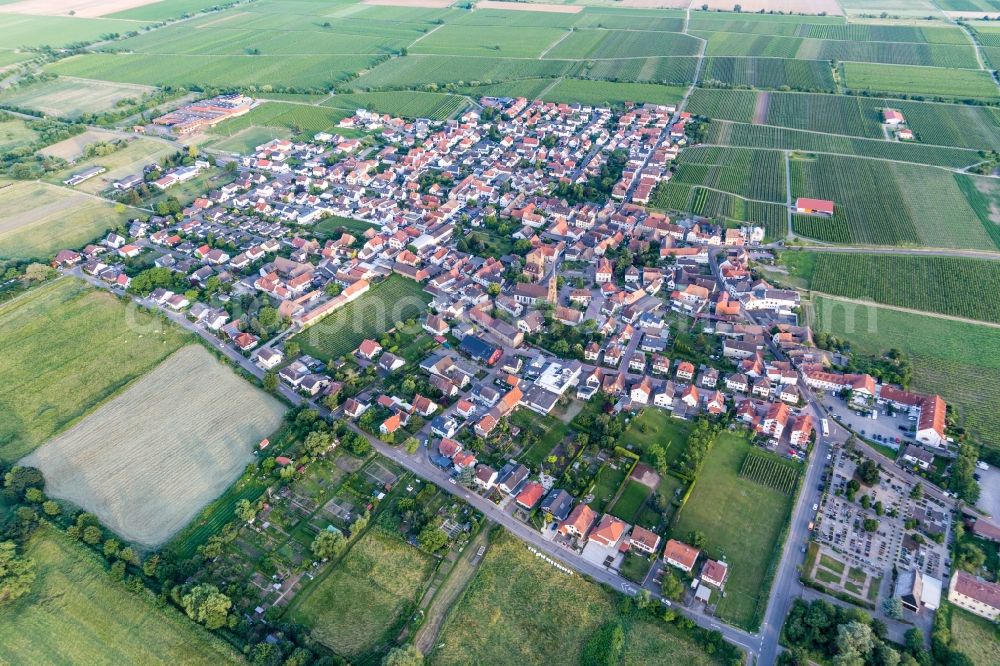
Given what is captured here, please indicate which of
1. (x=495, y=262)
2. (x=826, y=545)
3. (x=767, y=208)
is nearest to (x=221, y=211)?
(x=495, y=262)

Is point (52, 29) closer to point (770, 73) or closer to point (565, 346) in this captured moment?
point (770, 73)

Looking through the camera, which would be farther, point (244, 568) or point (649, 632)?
point (244, 568)

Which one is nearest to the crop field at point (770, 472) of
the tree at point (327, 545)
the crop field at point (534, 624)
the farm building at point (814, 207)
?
the crop field at point (534, 624)

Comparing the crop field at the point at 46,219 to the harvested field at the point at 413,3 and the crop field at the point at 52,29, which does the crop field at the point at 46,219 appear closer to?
the crop field at the point at 52,29

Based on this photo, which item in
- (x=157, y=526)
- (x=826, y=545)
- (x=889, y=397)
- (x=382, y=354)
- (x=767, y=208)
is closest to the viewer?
(x=826, y=545)

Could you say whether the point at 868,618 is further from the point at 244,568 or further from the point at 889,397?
the point at 244,568

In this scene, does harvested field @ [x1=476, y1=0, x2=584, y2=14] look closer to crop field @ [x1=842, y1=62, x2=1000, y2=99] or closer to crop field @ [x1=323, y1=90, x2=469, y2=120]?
crop field @ [x1=323, y1=90, x2=469, y2=120]

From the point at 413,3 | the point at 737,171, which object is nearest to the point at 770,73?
the point at 737,171

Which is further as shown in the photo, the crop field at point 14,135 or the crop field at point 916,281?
the crop field at point 14,135
